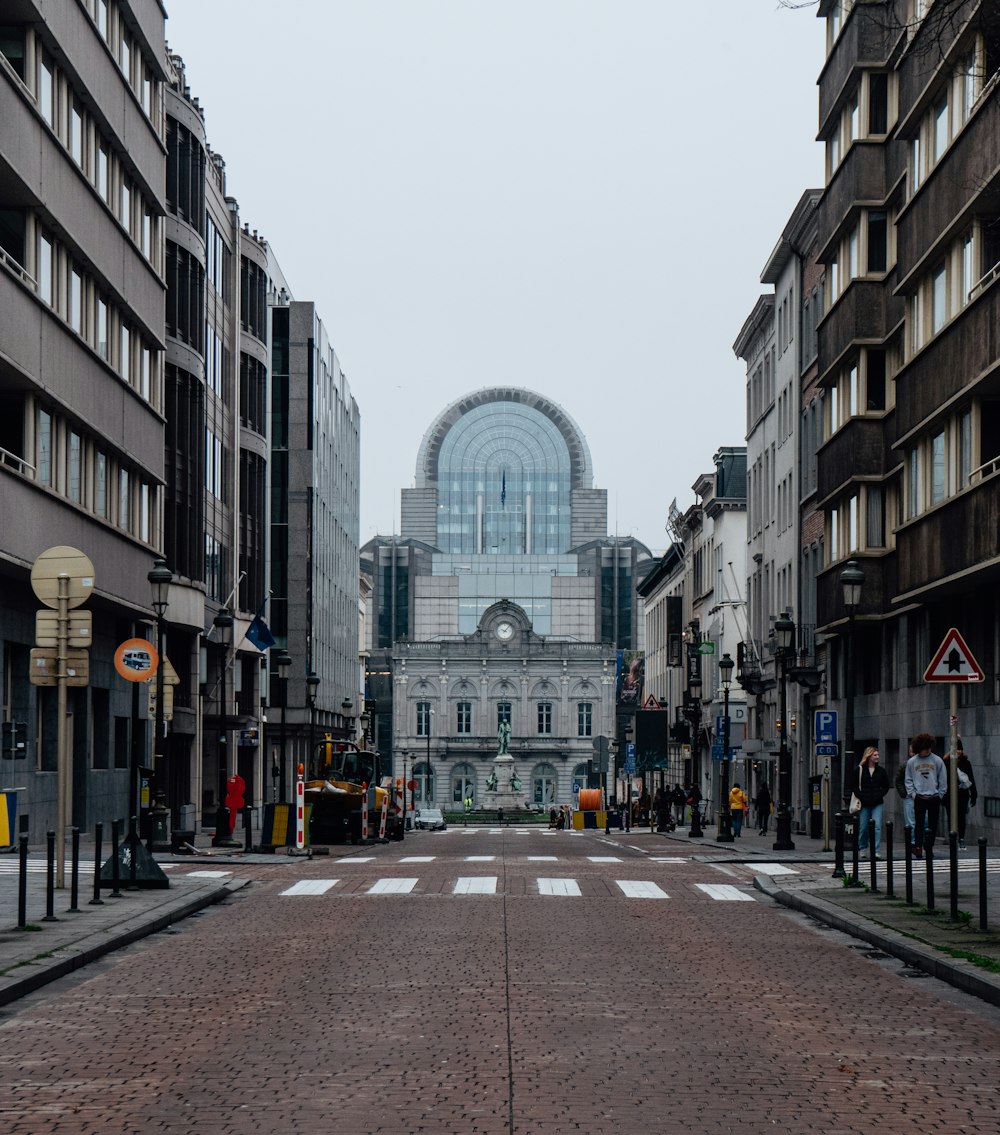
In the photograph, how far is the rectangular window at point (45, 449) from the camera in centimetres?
3731

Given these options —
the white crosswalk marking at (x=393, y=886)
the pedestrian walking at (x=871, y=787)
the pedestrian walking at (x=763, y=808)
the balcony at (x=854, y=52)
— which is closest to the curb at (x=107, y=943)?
the white crosswalk marking at (x=393, y=886)

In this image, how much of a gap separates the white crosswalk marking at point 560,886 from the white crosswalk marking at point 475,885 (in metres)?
0.65

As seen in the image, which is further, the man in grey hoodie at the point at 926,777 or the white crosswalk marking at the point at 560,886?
the man in grey hoodie at the point at 926,777

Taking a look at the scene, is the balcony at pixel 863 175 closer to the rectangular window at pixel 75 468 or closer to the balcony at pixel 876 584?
the balcony at pixel 876 584

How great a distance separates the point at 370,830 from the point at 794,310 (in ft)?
82.8

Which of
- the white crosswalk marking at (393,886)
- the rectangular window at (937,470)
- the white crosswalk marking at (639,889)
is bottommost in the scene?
the white crosswalk marking at (639,889)

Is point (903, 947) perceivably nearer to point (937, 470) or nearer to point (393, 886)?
point (393, 886)

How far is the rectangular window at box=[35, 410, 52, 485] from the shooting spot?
37.3 m

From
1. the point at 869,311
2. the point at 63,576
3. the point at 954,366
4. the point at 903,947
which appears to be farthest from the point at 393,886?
the point at 869,311

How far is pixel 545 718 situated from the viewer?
167 m

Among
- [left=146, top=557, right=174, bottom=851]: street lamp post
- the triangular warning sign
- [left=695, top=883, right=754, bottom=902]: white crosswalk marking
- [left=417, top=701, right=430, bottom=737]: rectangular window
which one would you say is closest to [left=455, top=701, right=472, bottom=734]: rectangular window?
[left=417, top=701, right=430, bottom=737]: rectangular window

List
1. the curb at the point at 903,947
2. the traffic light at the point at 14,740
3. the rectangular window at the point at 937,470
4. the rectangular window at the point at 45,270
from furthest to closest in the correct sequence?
the rectangular window at the point at 937,470 → the rectangular window at the point at 45,270 → the traffic light at the point at 14,740 → the curb at the point at 903,947

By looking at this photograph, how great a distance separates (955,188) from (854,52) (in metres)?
11.9

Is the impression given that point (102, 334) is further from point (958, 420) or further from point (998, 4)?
point (998, 4)
